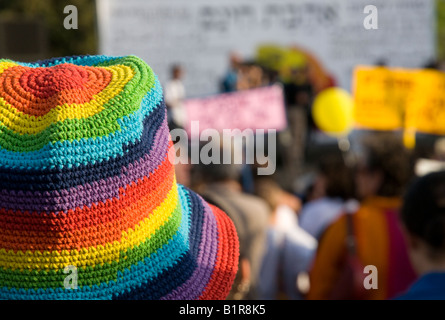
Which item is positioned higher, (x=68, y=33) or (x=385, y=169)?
(x=68, y=33)

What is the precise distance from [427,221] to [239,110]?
205 inches

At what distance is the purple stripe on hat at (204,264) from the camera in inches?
48.7

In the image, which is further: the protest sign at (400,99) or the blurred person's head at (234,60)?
the blurred person's head at (234,60)

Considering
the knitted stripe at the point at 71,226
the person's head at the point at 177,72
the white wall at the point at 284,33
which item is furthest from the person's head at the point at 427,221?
the white wall at the point at 284,33

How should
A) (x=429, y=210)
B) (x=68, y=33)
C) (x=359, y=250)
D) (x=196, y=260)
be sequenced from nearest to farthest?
1. (x=196, y=260)
2. (x=429, y=210)
3. (x=359, y=250)
4. (x=68, y=33)

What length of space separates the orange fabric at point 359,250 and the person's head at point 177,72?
700cm

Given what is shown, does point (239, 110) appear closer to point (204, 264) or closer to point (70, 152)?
point (204, 264)

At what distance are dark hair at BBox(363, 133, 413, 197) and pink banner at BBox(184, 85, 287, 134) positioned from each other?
3.54m

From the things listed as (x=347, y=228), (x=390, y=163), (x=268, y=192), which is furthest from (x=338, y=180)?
(x=347, y=228)

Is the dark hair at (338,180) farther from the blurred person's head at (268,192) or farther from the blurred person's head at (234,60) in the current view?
the blurred person's head at (234,60)

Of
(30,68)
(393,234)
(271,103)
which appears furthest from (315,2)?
(30,68)

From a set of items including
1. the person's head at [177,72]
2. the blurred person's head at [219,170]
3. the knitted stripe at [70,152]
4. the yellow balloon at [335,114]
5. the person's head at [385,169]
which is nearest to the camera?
the knitted stripe at [70,152]

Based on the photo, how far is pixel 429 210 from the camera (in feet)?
6.48

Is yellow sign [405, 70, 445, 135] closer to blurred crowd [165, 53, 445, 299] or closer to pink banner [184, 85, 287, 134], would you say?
blurred crowd [165, 53, 445, 299]
